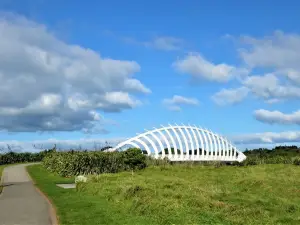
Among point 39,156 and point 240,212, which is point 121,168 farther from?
point 39,156

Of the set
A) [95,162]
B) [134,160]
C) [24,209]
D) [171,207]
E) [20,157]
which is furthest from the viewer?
[20,157]

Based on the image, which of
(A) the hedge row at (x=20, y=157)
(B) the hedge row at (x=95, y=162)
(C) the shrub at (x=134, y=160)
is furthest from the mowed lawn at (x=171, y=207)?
(A) the hedge row at (x=20, y=157)

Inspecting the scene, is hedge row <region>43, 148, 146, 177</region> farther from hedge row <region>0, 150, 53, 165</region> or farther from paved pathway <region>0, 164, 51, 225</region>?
hedge row <region>0, 150, 53, 165</region>

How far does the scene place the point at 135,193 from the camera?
1870 centimetres

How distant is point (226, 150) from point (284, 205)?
253 ft

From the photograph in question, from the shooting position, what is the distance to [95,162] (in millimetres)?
43938

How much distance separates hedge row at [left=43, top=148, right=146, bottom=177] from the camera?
42.0 meters

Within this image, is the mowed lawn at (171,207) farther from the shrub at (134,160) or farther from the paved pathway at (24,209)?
the shrub at (134,160)

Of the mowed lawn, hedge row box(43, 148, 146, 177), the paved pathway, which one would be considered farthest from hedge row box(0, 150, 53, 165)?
the mowed lawn

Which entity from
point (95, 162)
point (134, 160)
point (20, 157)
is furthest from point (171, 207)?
point (20, 157)

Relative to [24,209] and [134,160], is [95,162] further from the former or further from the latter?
[24,209]

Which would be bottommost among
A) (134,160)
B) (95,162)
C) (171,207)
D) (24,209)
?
(24,209)

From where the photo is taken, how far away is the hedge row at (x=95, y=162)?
1654 inches

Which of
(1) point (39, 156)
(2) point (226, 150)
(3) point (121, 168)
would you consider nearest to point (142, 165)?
(3) point (121, 168)
